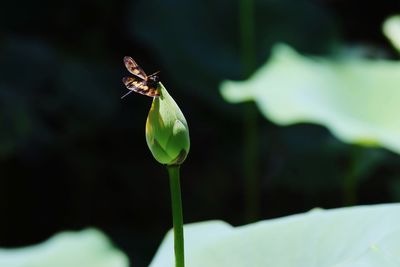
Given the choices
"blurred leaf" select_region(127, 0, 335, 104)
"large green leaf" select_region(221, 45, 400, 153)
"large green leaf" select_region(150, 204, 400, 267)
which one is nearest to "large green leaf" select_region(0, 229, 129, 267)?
"large green leaf" select_region(150, 204, 400, 267)

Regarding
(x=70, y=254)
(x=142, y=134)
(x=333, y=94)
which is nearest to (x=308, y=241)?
(x=70, y=254)

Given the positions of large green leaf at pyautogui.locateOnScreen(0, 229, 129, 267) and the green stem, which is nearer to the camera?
the green stem

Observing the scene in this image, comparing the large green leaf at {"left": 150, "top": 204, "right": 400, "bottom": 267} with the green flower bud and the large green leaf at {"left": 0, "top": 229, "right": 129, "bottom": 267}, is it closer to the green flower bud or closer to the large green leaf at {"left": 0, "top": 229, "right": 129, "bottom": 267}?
the green flower bud

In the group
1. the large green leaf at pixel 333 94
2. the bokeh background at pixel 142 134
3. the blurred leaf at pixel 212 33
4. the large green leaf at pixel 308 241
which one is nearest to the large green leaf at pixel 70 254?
the large green leaf at pixel 308 241

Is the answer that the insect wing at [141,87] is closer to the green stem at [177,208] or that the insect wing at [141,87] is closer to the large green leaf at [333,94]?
the green stem at [177,208]

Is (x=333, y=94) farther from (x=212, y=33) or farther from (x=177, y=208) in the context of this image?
(x=177, y=208)
